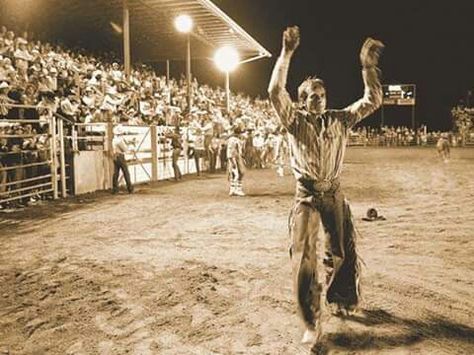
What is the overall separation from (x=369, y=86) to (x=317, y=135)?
0.62 meters

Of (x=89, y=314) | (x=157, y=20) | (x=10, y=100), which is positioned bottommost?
(x=89, y=314)

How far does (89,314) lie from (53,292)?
867 millimetres

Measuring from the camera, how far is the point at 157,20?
2173 cm

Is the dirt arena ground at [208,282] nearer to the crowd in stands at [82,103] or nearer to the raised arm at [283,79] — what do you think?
the raised arm at [283,79]

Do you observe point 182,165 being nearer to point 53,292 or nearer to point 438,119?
point 53,292

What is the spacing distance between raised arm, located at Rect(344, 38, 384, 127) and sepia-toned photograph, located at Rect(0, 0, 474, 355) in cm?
2

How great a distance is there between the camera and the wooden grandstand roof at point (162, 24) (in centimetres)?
1955

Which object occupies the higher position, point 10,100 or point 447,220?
point 10,100

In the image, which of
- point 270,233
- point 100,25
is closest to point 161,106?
point 100,25

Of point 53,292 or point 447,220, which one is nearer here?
point 53,292

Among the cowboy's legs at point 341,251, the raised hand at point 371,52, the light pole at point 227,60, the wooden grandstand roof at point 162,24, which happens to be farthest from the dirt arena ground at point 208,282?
the light pole at point 227,60

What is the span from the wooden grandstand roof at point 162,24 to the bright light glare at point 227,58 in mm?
362

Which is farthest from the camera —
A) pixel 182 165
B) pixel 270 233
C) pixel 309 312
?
pixel 182 165

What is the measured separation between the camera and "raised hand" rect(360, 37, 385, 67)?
430 centimetres
